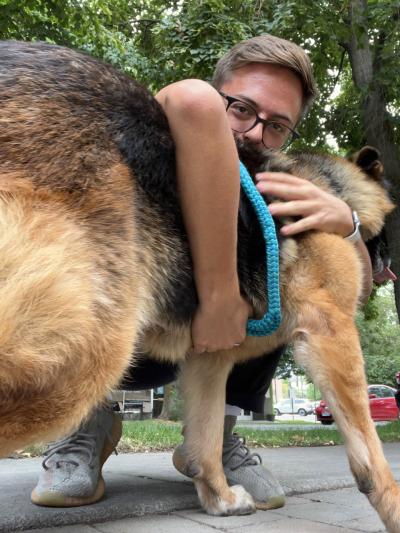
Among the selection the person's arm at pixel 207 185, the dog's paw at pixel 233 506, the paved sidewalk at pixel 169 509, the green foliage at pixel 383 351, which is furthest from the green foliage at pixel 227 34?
the green foliage at pixel 383 351

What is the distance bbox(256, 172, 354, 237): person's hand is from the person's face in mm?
413

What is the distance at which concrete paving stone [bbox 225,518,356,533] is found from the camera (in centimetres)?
190

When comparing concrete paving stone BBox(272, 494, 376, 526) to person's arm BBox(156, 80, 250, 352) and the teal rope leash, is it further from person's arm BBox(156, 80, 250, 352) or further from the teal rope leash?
person's arm BBox(156, 80, 250, 352)

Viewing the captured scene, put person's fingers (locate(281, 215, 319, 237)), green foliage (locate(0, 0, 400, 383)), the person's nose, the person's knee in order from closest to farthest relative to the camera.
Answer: the person's knee < person's fingers (locate(281, 215, 319, 237)) < the person's nose < green foliage (locate(0, 0, 400, 383))

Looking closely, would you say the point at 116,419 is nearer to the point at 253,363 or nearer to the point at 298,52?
the point at 253,363

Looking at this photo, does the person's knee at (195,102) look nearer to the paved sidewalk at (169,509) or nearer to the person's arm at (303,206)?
the person's arm at (303,206)

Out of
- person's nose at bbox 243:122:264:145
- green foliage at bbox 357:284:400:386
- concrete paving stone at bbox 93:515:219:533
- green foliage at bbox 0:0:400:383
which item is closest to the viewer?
concrete paving stone at bbox 93:515:219:533

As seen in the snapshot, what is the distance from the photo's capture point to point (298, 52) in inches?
105

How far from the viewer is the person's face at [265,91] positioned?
261 cm

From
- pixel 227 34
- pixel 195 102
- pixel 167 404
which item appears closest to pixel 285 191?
pixel 195 102

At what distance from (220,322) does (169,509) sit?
2.69 ft

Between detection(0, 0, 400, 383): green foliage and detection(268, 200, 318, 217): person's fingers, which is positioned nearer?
detection(268, 200, 318, 217): person's fingers

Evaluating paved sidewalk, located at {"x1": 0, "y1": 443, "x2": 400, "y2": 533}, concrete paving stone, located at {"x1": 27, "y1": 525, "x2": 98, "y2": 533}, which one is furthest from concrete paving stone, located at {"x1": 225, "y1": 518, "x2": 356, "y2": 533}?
concrete paving stone, located at {"x1": 27, "y1": 525, "x2": 98, "y2": 533}

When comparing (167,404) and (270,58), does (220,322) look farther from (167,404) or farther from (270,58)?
(167,404)
